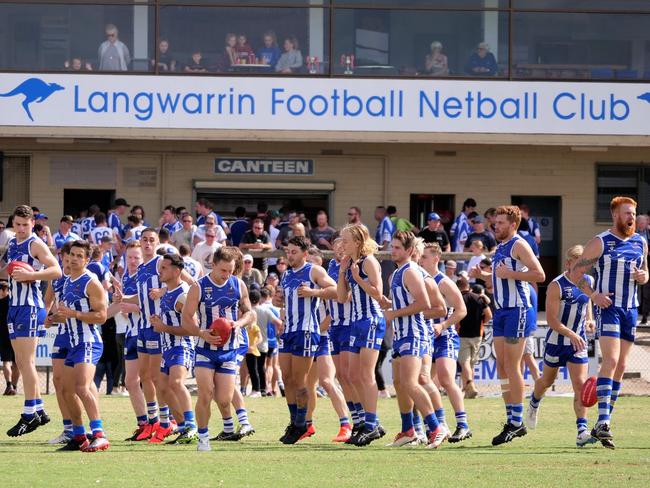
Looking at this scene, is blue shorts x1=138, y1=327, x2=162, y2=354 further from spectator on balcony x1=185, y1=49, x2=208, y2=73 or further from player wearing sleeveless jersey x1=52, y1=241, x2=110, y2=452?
spectator on balcony x1=185, y1=49, x2=208, y2=73

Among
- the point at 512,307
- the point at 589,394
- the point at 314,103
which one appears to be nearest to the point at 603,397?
the point at 589,394

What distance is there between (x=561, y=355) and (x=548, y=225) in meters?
16.5

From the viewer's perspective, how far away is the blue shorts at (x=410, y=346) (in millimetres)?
12180

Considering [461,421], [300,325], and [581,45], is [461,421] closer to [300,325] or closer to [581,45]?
[300,325]

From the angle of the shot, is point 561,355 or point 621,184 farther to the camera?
point 621,184

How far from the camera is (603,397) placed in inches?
468

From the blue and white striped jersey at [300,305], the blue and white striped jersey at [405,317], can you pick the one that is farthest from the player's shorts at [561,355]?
the blue and white striped jersey at [300,305]

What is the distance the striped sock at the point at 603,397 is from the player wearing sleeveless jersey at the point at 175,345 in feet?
12.4

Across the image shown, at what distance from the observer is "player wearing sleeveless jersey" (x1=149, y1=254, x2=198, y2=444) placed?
1237 cm

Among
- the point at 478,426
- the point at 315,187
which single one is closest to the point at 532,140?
the point at 315,187

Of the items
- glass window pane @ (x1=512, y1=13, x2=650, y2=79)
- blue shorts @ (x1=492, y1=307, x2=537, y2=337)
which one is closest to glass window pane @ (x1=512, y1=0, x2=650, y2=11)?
glass window pane @ (x1=512, y1=13, x2=650, y2=79)

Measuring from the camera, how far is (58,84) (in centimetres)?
2681

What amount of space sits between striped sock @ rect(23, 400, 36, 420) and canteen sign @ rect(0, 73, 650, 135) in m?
14.5

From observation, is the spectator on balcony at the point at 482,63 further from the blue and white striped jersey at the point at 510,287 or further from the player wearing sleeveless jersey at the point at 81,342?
the player wearing sleeveless jersey at the point at 81,342
